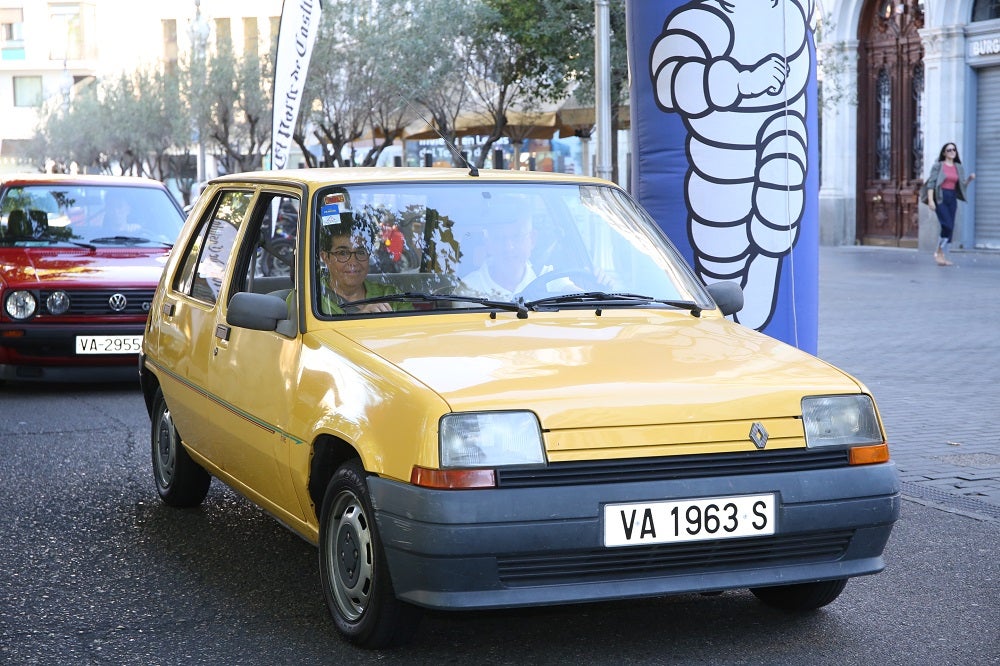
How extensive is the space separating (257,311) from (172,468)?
1.84 metres

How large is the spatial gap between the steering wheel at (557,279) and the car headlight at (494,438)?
1100 mm

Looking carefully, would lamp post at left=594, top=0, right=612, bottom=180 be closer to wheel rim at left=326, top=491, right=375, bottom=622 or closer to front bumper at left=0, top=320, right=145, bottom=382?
front bumper at left=0, top=320, right=145, bottom=382

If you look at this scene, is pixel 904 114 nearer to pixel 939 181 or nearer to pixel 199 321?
pixel 939 181

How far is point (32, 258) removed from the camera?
1095 cm

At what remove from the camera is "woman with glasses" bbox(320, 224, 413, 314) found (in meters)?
4.99

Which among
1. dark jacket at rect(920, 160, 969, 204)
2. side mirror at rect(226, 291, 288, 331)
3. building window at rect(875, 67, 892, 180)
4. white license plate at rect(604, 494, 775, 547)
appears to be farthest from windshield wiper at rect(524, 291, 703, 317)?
building window at rect(875, 67, 892, 180)

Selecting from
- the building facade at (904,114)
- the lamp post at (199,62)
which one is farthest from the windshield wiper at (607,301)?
the lamp post at (199,62)

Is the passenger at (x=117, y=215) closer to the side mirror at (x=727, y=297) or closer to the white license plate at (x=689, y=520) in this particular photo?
the side mirror at (x=727, y=297)

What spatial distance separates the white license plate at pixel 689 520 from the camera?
4.06 meters

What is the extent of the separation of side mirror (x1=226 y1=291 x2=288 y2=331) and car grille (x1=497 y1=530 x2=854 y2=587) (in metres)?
1.35

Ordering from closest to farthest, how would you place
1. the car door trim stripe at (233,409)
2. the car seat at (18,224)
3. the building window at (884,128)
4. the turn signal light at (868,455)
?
1. the turn signal light at (868,455)
2. the car door trim stripe at (233,409)
3. the car seat at (18,224)
4. the building window at (884,128)

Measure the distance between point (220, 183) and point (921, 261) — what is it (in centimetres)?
1889

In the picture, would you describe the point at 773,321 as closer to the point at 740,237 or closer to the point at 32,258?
the point at 740,237

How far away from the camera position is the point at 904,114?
2706 centimetres
